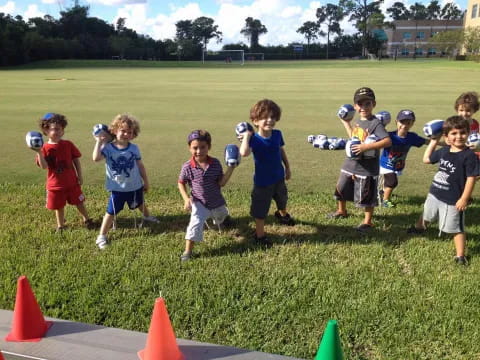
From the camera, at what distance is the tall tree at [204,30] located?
109312mm

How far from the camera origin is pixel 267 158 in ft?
14.9

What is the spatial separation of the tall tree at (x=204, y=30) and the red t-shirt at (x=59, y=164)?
108 meters

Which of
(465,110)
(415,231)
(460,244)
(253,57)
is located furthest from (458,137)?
(253,57)

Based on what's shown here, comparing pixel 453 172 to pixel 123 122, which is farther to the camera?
pixel 123 122

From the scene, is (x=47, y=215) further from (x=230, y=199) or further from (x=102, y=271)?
(x=230, y=199)

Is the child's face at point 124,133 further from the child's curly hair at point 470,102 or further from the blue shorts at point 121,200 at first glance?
the child's curly hair at point 470,102

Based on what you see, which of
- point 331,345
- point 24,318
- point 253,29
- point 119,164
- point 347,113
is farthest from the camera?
point 253,29

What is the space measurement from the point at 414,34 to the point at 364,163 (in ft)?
376

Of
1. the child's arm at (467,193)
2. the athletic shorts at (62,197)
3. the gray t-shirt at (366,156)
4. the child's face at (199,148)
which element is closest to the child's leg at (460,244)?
the child's arm at (467,193)

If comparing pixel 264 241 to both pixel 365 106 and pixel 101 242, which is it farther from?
pixel 365 106

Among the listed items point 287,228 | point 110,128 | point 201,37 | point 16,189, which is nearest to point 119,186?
point 110,128

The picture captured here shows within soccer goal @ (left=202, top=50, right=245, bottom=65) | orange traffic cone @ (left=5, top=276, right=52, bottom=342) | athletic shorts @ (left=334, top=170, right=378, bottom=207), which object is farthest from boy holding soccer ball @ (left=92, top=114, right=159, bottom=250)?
soccer goal @ (left=202, top=50, right=245, bottom=65)

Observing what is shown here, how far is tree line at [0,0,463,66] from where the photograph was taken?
6519cm

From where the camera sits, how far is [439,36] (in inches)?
2482
